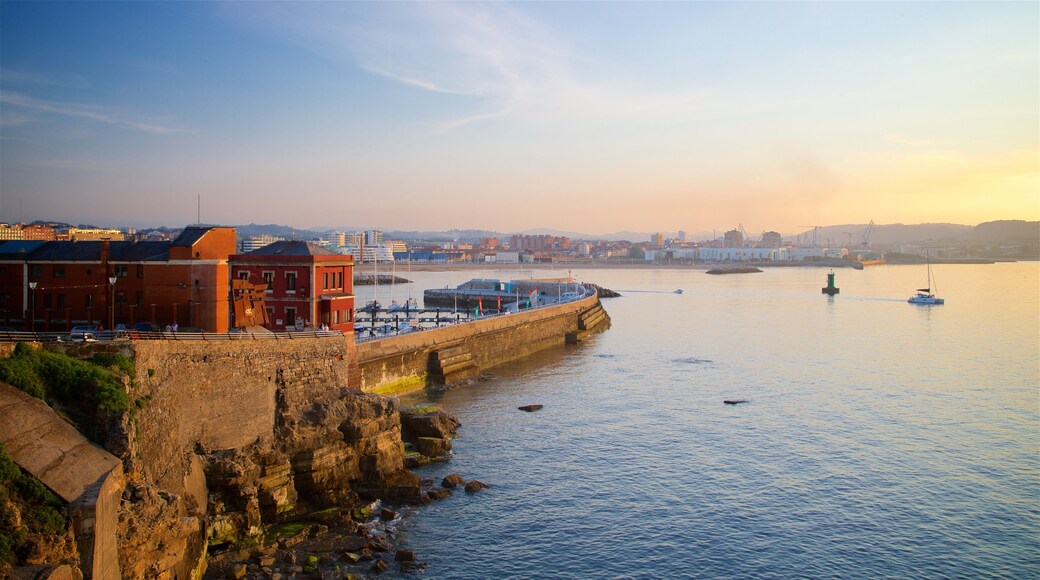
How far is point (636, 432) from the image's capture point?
27.0 metres

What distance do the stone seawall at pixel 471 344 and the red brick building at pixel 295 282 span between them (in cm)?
231

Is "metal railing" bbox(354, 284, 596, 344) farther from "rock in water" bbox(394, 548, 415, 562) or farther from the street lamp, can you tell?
"rock in water" bbox(394, 548, 415, 562)

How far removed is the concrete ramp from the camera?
1047cm

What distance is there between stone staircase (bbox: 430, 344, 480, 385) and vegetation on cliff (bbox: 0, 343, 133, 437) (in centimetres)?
2260

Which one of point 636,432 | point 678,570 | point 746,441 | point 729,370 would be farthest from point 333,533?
point 729,370

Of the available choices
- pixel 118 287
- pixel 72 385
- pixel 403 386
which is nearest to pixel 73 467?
pixel 72 385

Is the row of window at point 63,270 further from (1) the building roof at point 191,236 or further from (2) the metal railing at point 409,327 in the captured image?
(2) the metal railing at point 409,327

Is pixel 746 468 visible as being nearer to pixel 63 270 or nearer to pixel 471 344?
pixel 471 344

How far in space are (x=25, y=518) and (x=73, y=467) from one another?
1335 mm

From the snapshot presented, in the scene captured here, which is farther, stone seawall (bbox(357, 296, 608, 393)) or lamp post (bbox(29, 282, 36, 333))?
stone seawall (bbox(357, 296, 608, 393))

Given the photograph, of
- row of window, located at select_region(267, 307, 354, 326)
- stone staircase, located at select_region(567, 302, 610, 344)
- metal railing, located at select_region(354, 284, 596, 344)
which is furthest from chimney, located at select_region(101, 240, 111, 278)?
stone staircase, located at select_region(567, 302, 610, 344)

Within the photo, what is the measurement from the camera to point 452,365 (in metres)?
36.7

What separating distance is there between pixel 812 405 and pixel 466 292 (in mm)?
Result: 57073

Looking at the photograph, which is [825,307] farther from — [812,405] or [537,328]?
[812,405]
